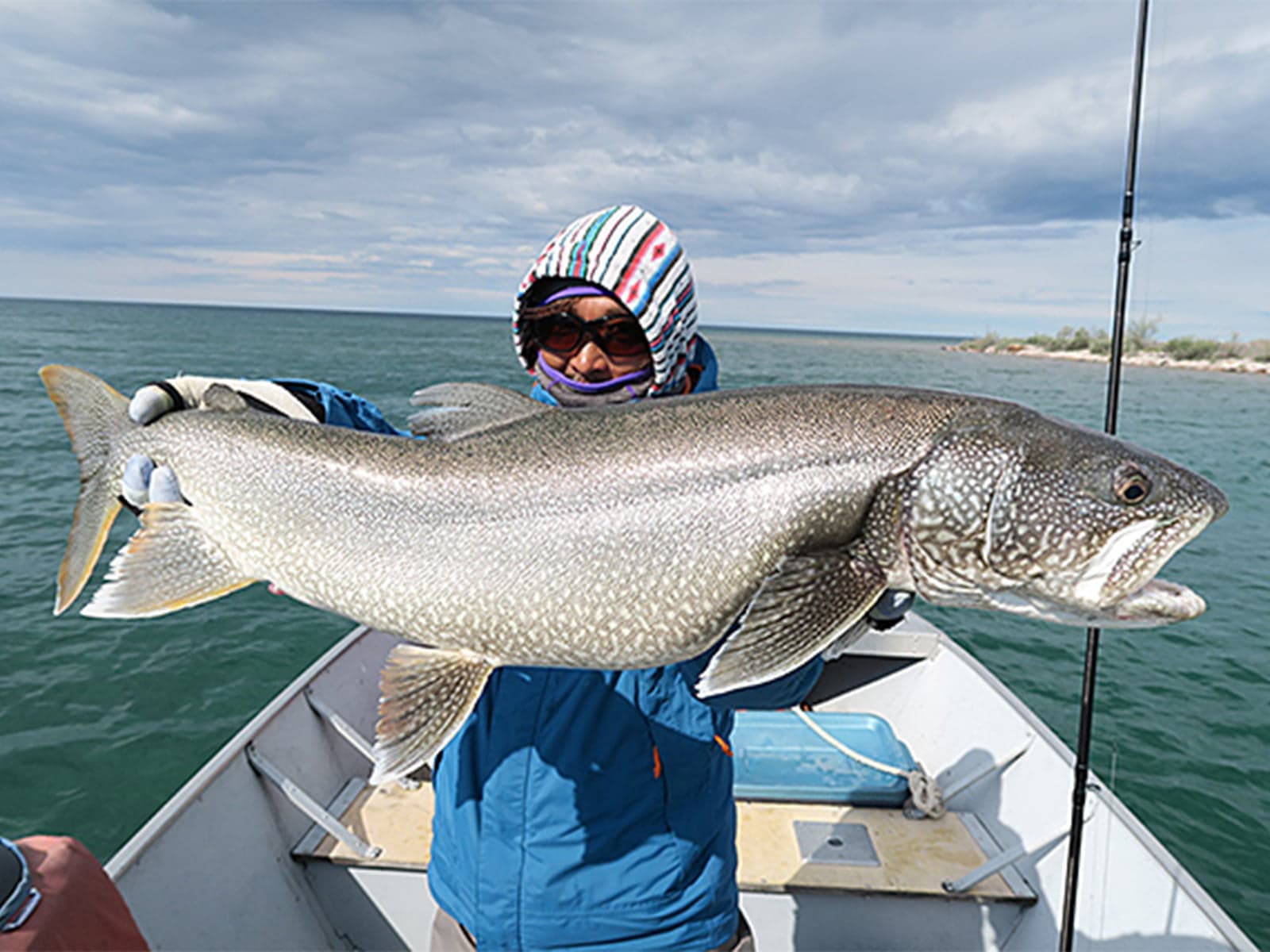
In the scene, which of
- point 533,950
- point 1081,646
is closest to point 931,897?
point 533,950

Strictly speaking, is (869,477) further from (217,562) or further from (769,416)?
(217,562)

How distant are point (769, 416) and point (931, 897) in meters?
3.81

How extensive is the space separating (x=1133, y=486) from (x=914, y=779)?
13.7 feet

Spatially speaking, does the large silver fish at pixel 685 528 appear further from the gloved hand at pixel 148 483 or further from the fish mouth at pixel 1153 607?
the gloved hand at pixel 148 483

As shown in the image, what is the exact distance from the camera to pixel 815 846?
5066mm

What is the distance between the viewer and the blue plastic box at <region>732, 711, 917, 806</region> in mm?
5559

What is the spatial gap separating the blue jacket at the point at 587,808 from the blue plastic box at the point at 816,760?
306 centimetres

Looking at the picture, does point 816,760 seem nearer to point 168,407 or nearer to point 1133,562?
point 1133,562

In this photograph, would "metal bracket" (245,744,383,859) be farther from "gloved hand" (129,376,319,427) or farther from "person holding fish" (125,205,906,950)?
"gloved hand" (129,376,319,427)

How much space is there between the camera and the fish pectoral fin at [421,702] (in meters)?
2.30

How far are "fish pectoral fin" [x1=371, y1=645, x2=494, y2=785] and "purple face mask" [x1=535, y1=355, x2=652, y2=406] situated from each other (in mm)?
1191

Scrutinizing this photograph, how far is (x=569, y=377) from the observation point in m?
3.13

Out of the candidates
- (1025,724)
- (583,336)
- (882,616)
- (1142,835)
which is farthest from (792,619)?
(1025,724)

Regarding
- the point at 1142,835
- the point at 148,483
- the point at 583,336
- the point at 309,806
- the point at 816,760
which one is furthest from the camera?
the point at 816,760
